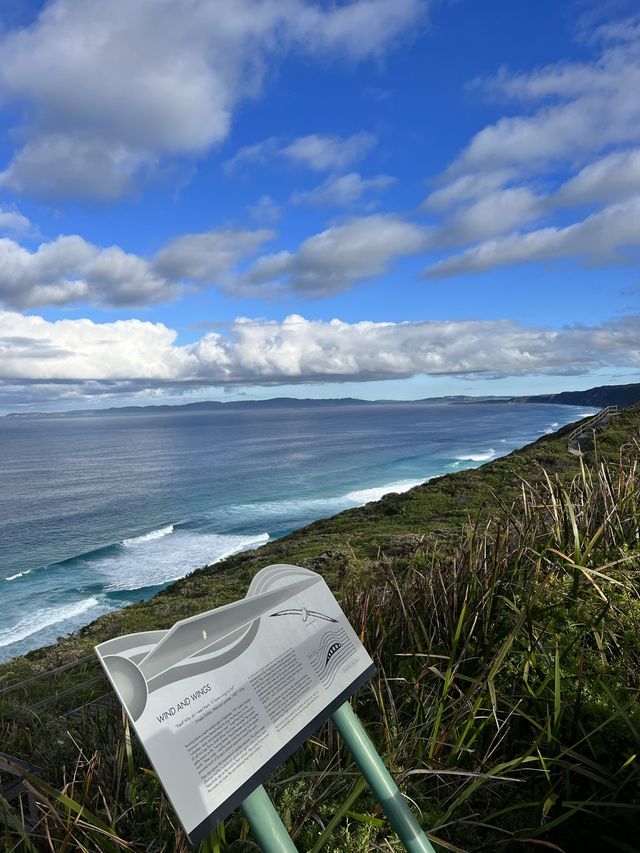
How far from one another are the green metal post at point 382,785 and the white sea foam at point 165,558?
80.4 feet

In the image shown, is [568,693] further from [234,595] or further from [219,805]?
[234,595]

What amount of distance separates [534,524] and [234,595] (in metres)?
7.90

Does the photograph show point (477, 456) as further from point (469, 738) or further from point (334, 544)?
point (469, 738)

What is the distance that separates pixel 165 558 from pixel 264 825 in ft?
97.4

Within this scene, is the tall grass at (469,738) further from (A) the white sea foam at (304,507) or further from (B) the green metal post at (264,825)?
(A) the white sea foam at (304,507)

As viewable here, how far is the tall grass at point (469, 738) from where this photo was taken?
2.28 metres

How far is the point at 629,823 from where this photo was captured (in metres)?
2.33

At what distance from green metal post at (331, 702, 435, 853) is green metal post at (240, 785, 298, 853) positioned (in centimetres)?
39

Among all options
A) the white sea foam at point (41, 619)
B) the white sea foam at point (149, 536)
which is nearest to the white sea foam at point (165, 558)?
the white sea foam at point (149, 536)

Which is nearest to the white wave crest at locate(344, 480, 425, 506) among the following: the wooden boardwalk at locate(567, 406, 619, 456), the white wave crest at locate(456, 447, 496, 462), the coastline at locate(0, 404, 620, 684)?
the wooden boardwalk at locate(567, 406, 619, 456)

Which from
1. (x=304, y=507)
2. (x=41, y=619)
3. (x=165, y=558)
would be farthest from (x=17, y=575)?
(x=304, y=507)

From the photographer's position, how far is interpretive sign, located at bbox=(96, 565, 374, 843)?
1352 millimetres

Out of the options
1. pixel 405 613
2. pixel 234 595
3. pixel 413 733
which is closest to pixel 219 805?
pixel 413 733

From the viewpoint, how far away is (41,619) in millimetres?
22047
